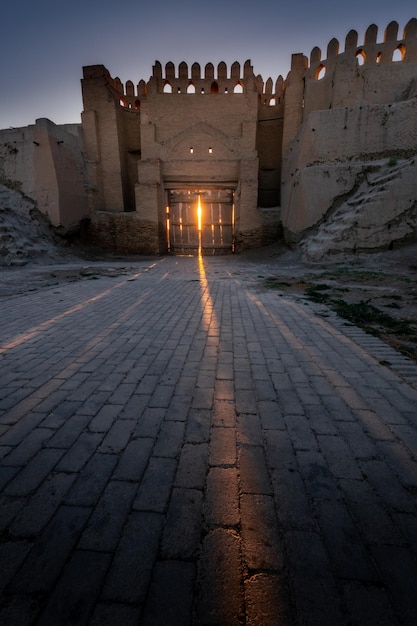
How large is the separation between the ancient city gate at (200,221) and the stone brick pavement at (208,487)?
699 inches

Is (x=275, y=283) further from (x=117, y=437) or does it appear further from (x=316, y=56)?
(x=316, y=56)

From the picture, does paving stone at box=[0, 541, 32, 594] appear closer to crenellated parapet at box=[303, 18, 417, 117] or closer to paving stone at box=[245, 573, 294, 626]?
paving stone at box=[245, 573, 294, 626]

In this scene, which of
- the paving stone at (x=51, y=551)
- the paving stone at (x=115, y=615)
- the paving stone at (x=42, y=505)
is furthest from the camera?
the paving stone at (x=42, y=505)

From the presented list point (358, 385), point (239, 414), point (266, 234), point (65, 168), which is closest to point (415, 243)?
point (266, 234)

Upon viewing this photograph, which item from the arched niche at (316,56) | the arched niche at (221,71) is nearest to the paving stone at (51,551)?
the arched niche at (316,56)

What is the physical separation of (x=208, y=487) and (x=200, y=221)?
20195mm

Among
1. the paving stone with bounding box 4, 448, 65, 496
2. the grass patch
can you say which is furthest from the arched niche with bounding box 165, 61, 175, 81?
the paving stone with bounding box 4, 448, 65, 496

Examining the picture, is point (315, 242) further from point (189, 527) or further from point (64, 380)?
point (189, 527)

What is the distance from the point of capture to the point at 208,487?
1.63 metres

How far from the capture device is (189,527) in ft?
4.58

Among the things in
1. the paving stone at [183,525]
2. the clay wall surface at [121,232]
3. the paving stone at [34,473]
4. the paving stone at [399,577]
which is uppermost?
the clay wall surface at [121,232]

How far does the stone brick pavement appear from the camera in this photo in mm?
1109

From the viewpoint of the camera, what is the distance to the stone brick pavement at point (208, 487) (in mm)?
1109

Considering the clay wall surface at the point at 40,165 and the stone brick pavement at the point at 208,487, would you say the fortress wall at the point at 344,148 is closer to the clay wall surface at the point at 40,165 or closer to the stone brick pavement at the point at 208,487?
the stone brick pavement at the point at 208,487
